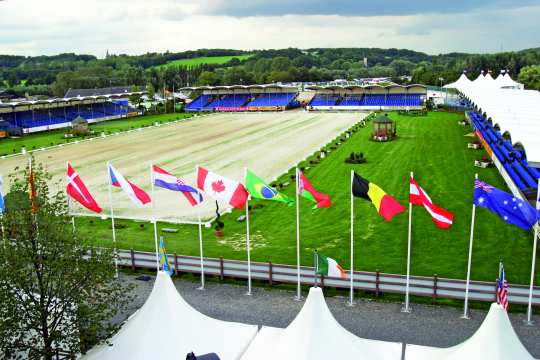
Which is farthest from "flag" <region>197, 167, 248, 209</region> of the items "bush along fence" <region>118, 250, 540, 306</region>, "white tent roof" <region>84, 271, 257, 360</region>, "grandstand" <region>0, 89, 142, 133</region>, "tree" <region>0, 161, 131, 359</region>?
"grandstand" <region>0, 89, 142, 133</region>

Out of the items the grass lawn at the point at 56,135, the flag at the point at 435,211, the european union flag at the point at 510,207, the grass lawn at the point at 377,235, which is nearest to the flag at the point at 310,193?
the flag at the point at 435,211

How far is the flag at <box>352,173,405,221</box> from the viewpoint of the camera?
581 inches

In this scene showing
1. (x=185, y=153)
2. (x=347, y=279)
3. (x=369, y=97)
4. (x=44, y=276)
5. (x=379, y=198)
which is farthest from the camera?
(x=369, y=97)

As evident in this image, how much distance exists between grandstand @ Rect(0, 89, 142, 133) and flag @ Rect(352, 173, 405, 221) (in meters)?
60.1

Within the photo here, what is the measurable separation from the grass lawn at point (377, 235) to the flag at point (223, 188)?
4885 millimetres

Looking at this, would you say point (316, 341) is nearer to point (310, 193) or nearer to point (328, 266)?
point (328, 266)

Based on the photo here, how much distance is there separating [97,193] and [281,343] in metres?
24.4

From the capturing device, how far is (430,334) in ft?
48.7

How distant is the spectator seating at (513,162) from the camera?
94.6ft

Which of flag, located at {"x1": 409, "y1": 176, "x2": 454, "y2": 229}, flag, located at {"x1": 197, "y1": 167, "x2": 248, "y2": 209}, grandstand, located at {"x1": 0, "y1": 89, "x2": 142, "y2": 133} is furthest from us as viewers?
grandstand, located at {"x1": 0, "y1": 89, "x2": 142, "y2": 133}

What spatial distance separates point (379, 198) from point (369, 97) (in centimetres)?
7826

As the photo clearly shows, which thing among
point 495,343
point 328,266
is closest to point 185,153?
point 328,266

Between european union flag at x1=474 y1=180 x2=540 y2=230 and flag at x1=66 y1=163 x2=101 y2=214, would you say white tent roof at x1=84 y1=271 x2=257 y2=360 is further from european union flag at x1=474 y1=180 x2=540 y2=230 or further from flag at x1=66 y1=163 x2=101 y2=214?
european union flag at x1=474 y1=180 x2=540 y2=230

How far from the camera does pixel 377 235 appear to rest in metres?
23.4
